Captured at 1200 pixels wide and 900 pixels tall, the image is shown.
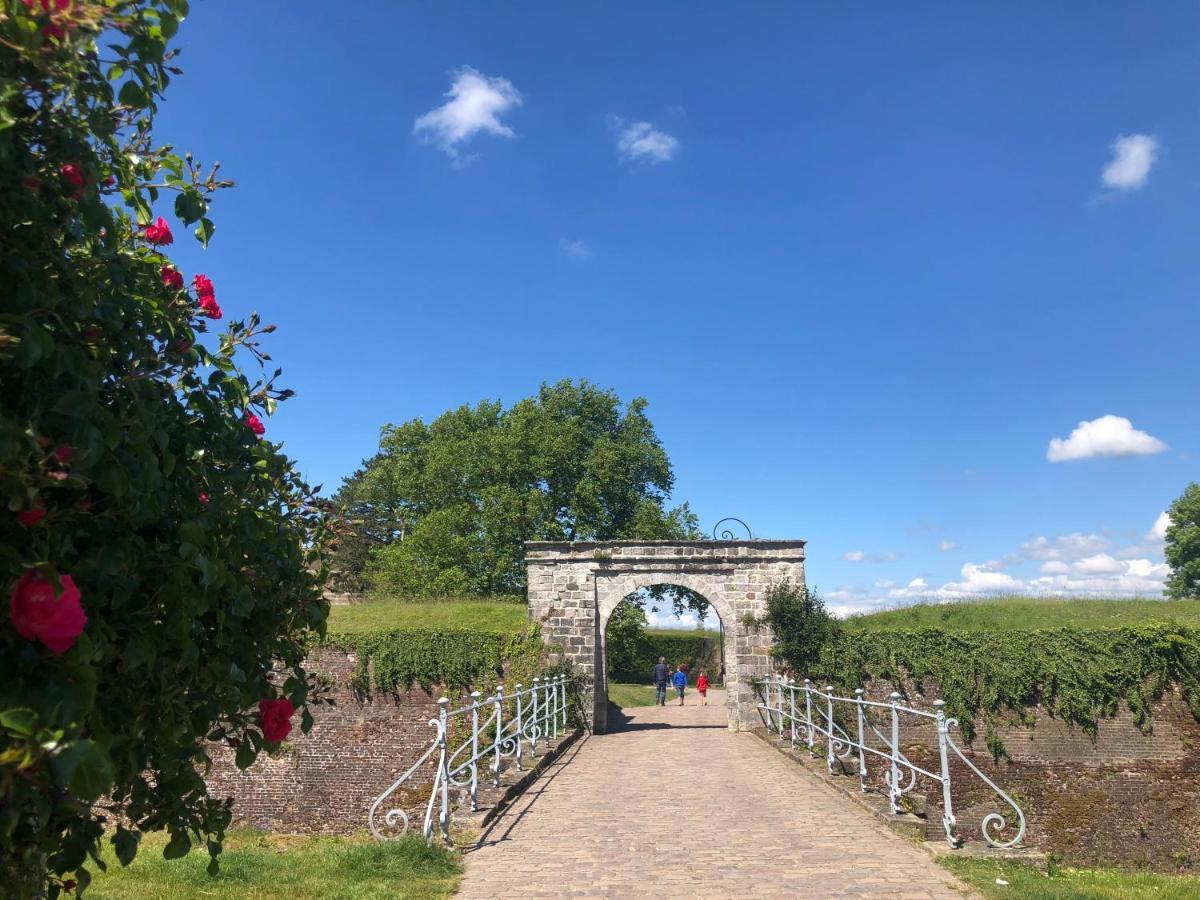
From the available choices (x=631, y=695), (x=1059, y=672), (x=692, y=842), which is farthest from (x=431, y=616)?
(x=1059, y=672)

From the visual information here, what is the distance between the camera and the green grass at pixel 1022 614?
16188 millimetres

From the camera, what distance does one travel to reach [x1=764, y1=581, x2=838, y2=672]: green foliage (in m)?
16.6

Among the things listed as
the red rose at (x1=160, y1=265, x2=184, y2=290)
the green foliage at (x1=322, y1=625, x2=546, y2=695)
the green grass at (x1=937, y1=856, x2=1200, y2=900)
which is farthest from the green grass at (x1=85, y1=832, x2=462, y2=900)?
the green foliage at (x1=322, y1=625, x2=546, y2=695)

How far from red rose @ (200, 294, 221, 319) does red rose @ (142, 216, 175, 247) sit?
0.21 m

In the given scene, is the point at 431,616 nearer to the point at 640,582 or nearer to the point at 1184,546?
the point at 640,582

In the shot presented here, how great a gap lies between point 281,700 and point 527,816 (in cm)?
615

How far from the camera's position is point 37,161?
1859mm

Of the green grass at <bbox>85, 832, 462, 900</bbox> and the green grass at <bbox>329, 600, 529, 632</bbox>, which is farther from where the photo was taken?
the green grass at <bbox>329, 600, 529, 632</bbox>

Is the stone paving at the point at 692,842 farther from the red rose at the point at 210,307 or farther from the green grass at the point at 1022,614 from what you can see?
the green grass at the point at 1022,614

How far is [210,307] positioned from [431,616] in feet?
54.7

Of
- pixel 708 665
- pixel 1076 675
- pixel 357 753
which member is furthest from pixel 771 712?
pixel 708 665

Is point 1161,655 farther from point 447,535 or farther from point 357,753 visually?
point 447,535

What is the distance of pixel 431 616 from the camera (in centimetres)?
1864

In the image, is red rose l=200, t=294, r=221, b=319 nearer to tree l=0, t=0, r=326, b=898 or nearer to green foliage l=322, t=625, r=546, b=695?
tree l=0, t=0, r=326, b=898
